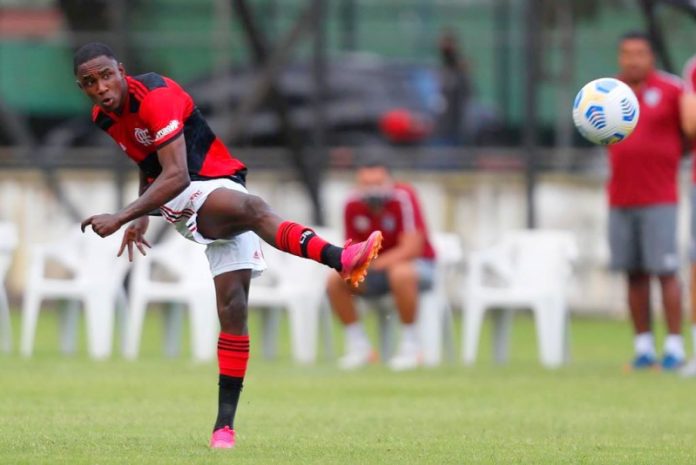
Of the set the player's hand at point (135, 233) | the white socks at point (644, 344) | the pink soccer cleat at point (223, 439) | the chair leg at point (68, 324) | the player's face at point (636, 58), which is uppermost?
the player's face at point (636, 58)

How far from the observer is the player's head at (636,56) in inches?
532

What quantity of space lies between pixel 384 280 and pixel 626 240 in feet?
6.97

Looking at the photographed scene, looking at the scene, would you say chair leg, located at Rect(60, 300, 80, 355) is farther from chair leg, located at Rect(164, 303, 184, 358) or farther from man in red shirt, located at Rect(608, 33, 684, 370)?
man in red shirt, located at Rect(608, 33, 684, 370)

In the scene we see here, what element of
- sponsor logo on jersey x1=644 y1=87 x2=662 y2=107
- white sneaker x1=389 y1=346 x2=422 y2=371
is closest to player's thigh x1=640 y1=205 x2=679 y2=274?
sponsor logo on jersey x1=644 y1=87 x2=662 y2=107

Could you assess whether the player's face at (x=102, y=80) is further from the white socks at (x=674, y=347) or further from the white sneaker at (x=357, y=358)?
the white socks at (x=674, y=347)

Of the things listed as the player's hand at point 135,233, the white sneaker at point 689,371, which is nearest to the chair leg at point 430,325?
the white sneaker at point 689,371

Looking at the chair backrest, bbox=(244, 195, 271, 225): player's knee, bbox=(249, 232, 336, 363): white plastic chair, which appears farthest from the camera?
bbox=(249, 232, 336, 363): white plastic chair

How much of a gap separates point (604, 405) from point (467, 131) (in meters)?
10.9

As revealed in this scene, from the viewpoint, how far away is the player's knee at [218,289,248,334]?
842cm

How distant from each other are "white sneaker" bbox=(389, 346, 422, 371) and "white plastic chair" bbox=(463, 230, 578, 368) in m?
0.75

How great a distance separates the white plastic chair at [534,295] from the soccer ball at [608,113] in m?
4.46

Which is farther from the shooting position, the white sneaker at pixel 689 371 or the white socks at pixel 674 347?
the white socks at pixel 674 347

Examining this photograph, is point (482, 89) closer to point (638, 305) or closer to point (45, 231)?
point (45, 231)

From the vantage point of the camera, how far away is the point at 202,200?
8.35 meters
